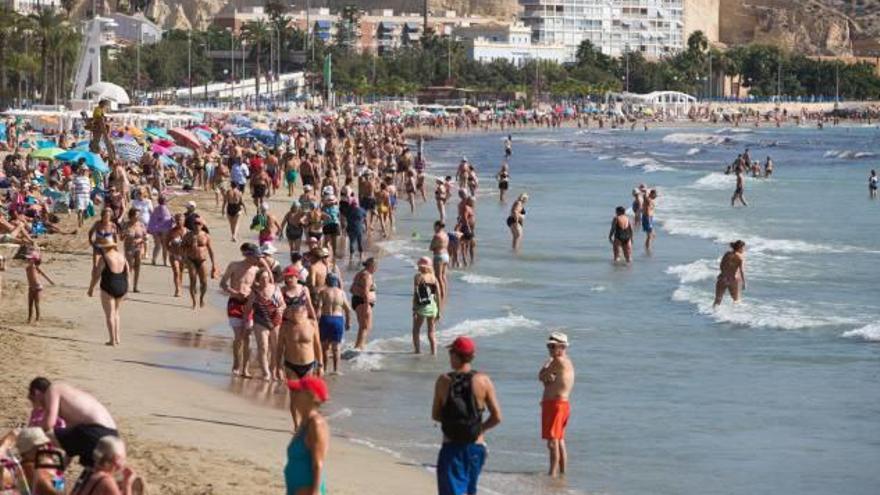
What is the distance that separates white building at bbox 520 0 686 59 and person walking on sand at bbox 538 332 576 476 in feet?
564

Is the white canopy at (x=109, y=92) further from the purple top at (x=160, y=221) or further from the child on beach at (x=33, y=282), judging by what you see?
the child on beach at (x=33, y=282)

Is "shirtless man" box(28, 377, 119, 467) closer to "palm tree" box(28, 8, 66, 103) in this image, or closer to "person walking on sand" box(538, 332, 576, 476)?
"person walking on sand" box(538, 332, 576, 476)

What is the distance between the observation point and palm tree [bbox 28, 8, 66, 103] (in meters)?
79.8

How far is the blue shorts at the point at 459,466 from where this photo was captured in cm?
848

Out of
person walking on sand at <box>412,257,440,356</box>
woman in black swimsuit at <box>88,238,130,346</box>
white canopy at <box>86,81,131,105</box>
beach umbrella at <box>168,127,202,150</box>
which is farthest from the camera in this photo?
white canopy at <box>86,81,131,105</box>

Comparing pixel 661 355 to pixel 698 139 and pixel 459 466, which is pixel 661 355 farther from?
pixel 698 139

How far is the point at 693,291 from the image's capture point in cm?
2281

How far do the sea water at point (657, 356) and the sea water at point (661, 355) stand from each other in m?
0.03

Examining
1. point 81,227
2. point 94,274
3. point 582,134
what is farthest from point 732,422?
point 582,134

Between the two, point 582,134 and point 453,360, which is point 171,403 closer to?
point 453,360

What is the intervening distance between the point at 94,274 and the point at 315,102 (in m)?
106

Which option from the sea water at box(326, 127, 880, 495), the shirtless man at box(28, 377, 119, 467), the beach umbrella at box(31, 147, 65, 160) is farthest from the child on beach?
the beach umbrella at box(31, 147, 65, 160)

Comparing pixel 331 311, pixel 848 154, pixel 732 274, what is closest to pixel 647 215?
pixel 732 274

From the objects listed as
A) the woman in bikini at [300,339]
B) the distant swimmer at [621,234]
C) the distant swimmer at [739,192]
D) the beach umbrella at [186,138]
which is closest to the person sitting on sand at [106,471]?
the woman in bikini at [300,339]
